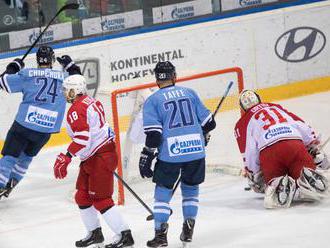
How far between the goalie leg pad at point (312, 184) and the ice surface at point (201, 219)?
0.10 m

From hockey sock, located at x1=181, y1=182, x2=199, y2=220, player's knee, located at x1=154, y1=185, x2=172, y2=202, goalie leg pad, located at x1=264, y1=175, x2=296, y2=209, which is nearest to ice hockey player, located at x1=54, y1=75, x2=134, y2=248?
player's knee, located at x1=154, y1=185, x2=172, y2=202

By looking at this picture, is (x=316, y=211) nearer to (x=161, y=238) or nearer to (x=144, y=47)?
(x=161, y=238)

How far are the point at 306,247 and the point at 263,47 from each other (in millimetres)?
4740

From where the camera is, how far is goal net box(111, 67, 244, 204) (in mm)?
7391

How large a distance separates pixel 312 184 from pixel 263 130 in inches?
19.4

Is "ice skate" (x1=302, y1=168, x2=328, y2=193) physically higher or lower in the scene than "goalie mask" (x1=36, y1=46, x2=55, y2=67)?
lower

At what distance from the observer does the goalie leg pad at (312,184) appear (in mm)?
6664

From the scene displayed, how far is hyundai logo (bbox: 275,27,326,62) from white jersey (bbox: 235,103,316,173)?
136 inches

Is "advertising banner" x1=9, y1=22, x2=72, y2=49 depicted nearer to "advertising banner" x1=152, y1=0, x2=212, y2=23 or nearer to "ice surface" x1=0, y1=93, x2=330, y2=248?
"advertising banner" x1=152, y1=0, x2=212, y2=23

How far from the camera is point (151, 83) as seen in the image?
745 cm

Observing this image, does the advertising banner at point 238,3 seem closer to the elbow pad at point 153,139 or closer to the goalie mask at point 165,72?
the goalie mask at point 165,72

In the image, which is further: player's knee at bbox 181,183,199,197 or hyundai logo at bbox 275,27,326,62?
hyundai logo at bbox 275,27,326,62

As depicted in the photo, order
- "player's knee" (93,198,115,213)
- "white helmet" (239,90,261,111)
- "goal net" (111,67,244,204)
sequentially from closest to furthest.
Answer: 1. "player's knee" (93,198,115,213)
2. "white helmet" (239,90,261,111)
3. "goal net" (111,67,244,204)

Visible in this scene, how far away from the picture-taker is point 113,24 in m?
9.80
